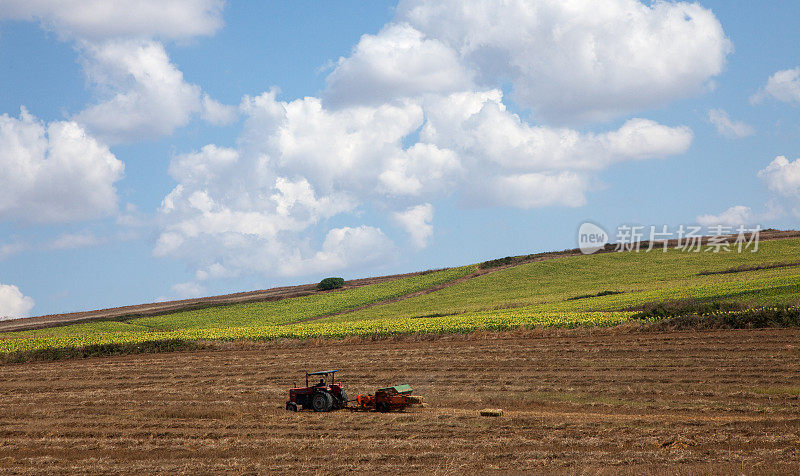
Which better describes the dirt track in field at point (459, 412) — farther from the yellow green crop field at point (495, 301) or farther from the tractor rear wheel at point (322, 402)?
the yellow green crop field at point (495, 301)

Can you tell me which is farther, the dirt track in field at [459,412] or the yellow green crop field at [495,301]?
the yellow green crop field at [495,301]

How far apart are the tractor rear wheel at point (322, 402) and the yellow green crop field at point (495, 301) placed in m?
21.1

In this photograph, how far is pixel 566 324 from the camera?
4625 cm

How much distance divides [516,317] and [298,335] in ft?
56.7

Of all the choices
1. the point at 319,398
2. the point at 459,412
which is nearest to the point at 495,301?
the point at 319,398

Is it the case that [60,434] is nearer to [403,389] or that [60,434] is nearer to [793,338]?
[403,389]

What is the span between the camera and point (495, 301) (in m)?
72.0

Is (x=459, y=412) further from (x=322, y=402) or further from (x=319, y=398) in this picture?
(x=319, y=398)

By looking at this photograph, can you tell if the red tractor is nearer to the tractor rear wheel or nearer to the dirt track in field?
the tractor rear wheel

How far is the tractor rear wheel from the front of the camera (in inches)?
1129

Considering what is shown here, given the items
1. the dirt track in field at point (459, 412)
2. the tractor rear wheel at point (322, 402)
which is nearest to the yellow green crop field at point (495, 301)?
the dirt track in field at point (459, 412)

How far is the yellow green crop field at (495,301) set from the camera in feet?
171

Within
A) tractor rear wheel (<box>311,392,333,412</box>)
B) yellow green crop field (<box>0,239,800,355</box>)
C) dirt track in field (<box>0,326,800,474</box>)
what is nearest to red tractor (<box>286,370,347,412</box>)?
tractor rear wheel (<box>311,392,333,412</box>)

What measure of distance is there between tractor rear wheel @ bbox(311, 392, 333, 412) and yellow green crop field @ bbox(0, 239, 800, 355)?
2111 cm
